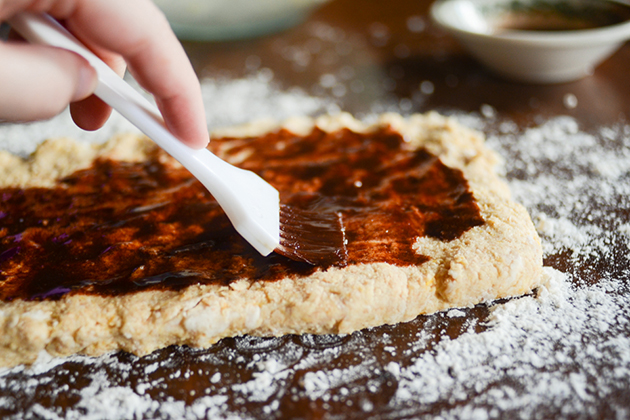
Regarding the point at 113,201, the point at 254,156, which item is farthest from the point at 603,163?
the point at 113,201

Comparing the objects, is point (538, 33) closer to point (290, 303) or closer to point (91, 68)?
point (290, 303)

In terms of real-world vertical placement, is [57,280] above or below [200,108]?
below

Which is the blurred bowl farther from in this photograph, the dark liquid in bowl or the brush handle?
the brush handle

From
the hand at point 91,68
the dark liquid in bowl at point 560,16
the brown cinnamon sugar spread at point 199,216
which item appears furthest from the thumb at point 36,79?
the dark liquid in bowl at point 560,16

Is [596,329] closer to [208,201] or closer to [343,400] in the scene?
[343,400]

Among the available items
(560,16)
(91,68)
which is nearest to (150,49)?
(91,68)

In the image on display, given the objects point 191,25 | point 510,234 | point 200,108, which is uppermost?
point 200,108

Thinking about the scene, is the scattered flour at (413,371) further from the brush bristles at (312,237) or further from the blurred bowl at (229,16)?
Answer: the blurred bowl at (229,16)
